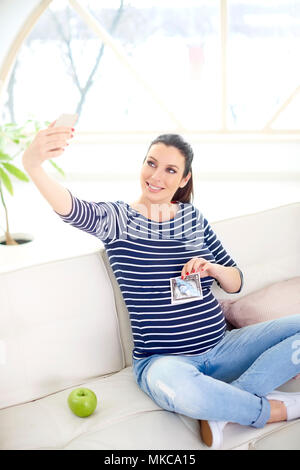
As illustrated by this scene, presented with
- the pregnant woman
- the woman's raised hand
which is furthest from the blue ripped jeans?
the woman's raised hand

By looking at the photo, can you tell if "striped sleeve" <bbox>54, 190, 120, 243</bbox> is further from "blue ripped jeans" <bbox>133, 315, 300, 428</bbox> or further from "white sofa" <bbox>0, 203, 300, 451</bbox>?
"blue ripped jeans" <bbox>133, 315, 300, 428</bbox>

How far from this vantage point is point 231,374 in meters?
1.68

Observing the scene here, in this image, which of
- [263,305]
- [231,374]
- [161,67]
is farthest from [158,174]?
[161,67]

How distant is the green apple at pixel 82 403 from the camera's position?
1479 millimetres

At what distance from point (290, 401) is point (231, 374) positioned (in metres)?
0.20

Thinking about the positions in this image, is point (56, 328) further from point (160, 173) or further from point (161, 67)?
point (161, 67)

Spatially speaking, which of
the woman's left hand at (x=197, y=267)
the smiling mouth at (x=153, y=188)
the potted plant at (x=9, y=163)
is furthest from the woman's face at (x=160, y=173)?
the potted plant at (x=9, y=163)

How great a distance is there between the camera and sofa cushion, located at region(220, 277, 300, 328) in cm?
184

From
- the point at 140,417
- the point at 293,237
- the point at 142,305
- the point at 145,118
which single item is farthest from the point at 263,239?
the point at 145,118

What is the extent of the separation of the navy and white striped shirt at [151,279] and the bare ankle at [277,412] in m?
0.26

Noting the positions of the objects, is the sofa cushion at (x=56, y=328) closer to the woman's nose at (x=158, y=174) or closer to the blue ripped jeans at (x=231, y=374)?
the blue ripped jeans at (x=231, y=374)

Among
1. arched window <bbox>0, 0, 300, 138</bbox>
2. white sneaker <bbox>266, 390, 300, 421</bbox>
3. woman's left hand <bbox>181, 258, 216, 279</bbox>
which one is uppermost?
arched window <bbox>0, 0, 300, 138</bbox>

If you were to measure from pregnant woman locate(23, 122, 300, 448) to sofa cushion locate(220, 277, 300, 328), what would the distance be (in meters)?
0.07

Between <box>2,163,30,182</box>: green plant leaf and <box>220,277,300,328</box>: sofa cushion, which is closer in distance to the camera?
<box>220,277,300,328</box>: sofa cushion
